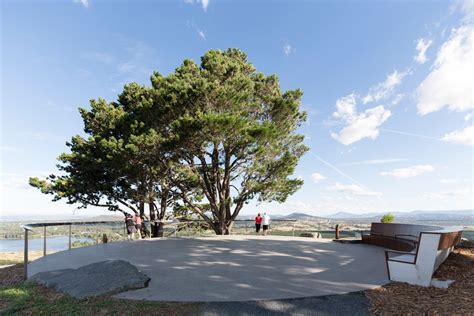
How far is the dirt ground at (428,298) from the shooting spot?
15.0 ft

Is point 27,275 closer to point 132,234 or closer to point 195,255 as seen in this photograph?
point 195,255

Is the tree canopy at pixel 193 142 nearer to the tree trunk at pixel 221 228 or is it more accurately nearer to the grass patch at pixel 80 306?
the tree trunk at pixel 221 228

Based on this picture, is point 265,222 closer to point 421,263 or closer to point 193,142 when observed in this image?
point 193,142


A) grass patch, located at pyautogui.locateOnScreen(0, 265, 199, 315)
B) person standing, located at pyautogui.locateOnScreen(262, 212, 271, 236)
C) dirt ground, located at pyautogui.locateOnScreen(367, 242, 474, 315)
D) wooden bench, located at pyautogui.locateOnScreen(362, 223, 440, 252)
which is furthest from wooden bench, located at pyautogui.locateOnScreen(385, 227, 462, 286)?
person standing, located at pyautogui.locateOnScreen(262, 212, 271, 236)

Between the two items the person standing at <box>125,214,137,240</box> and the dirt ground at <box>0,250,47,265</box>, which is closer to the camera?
the dirt ground at <box>0,250,47,265</box>

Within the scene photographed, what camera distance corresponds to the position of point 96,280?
5934 mm

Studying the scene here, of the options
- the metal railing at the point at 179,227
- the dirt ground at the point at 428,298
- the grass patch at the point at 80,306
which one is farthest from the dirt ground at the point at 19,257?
the dirt ground at the point at 428,298

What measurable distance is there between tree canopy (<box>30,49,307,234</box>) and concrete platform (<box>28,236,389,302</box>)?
6.22 meters

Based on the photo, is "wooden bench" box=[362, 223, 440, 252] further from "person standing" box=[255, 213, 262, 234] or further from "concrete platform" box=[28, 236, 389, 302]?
"person standing" box=[255, 213, 262, 234]

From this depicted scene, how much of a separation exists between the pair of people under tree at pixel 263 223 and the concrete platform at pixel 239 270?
5.75m

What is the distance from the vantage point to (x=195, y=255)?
9.68 m

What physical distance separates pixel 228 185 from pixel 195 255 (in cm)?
908

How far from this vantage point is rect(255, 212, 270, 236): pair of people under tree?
16.8 m

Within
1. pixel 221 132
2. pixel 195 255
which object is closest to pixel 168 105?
pixel 221 132
